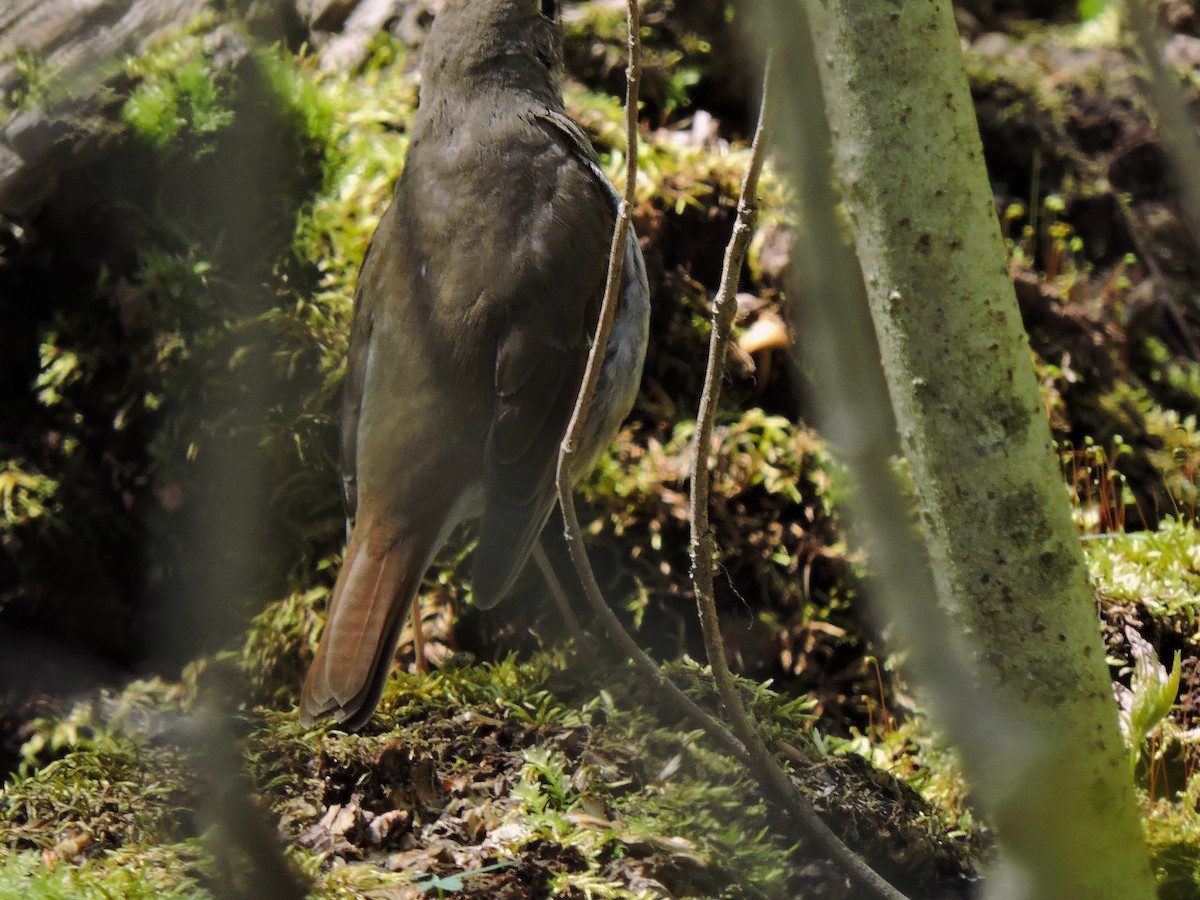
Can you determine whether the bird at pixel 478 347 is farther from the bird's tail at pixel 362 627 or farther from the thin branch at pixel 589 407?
the thin branch at pixel 589 407

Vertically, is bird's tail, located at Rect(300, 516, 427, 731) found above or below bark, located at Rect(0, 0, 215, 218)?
below

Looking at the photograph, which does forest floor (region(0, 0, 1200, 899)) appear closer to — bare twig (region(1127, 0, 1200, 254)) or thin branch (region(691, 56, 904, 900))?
thin branch (region(691, 56, 904, 900))

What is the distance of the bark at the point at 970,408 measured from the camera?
174 centimetres

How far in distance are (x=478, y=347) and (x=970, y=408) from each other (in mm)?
1419

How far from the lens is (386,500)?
2.79 metres

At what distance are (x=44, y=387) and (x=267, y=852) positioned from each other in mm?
3343

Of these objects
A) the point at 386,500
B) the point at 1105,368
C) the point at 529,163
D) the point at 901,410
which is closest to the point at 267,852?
the point at 901,410

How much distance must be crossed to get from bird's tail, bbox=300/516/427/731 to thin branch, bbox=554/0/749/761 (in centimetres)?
63

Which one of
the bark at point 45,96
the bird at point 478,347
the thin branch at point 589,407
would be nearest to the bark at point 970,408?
the thin branch at point 589,407

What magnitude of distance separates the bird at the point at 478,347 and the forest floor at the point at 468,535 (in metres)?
0.34

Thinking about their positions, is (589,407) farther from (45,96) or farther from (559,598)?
(45,96)

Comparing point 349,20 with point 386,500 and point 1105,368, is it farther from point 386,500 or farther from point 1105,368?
point 1105,368

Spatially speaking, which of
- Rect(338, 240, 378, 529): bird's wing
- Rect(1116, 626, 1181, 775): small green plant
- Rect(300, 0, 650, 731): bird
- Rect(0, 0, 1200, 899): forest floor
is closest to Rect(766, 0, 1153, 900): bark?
Rect(0, 0, 1200, 899): forest floor

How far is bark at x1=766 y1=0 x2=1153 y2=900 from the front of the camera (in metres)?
1.74
